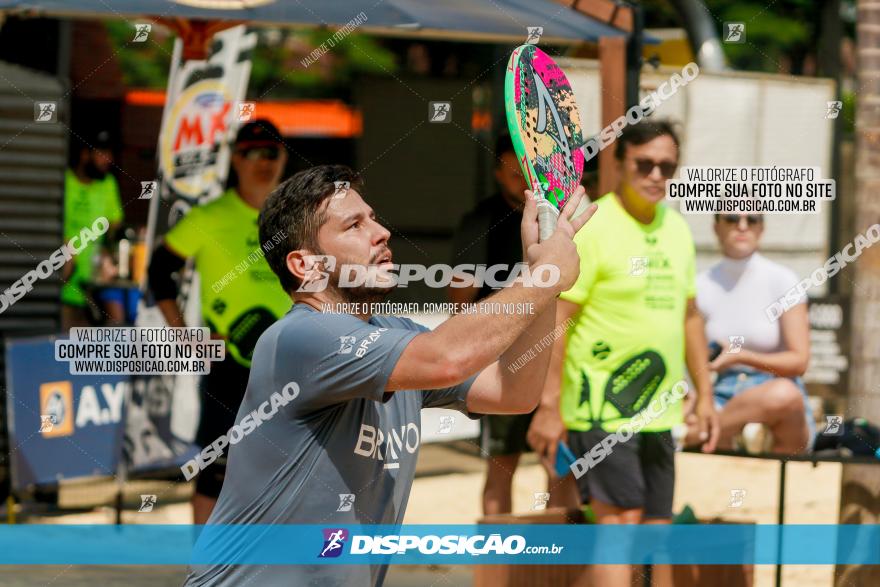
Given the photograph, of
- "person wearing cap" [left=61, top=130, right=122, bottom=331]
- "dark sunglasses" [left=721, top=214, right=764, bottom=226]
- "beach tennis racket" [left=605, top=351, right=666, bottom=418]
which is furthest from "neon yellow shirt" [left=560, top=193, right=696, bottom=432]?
"person wearing cap" [left=61, top=130, right=122, bottom=331]

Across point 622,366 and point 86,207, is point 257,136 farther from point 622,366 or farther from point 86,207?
point 86,207

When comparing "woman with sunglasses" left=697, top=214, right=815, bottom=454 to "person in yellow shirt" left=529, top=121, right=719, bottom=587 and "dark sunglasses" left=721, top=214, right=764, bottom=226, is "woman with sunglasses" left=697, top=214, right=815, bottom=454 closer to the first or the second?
"dark sunglasses" left=721, top=214, right=764, bottom=226

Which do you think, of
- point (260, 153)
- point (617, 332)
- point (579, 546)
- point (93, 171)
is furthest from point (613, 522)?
point (93, 171)

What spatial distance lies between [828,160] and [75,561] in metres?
6.27

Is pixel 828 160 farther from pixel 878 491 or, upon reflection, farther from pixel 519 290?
pixel 519 290

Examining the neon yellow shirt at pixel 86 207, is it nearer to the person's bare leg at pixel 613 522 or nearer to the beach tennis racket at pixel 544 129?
the person's bare leg at pixel 613 522

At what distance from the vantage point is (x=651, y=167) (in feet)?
18.4

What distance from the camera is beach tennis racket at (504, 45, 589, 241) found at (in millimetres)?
2803

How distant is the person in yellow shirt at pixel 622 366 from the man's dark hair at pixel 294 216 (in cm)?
245

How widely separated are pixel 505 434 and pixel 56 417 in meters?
2.34

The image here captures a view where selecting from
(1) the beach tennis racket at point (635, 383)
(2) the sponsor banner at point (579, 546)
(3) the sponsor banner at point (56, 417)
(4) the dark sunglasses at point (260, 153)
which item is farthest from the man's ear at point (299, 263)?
(3) the sponsor banner at point (56, 417)

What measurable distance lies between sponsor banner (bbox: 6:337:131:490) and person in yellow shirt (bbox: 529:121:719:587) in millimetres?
2807

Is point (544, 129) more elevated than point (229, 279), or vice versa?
point (544, 129)

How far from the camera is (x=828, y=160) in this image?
1010 centimetres
